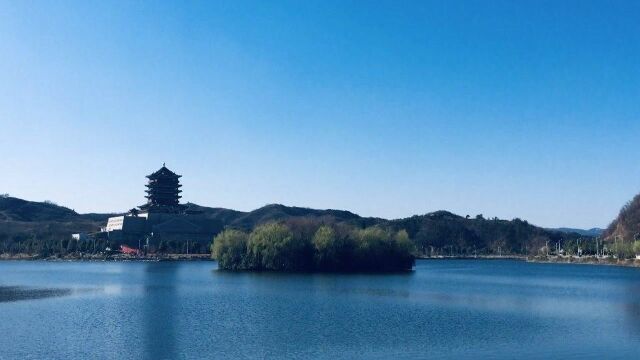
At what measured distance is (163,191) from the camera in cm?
14588

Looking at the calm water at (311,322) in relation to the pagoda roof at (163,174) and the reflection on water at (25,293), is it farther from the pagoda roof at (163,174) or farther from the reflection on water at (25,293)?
the pagoda roof at (163,174)

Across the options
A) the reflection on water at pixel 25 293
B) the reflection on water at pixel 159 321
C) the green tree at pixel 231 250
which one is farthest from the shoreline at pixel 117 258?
the reflection on water at pixel 159 321

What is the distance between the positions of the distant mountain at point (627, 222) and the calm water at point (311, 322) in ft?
362

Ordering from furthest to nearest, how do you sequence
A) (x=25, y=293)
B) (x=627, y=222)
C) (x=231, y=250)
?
1. (x=627, y=222)
2. (x=231, y=250)
3. (x=25, y=293)

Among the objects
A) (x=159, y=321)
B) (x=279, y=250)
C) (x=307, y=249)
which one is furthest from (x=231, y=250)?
(x=159, y=321)

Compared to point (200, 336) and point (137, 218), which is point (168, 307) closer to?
point (200, 336)

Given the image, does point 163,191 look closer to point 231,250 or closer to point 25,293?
point 231,250

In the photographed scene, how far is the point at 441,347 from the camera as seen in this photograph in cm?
2620

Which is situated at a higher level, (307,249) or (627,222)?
(627,222)

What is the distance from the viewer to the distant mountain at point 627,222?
15501cm

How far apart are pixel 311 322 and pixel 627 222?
148m

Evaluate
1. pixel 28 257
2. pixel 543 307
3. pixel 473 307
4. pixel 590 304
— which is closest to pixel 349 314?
pixel 473 307

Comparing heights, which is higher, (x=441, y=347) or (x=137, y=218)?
(x=137, y=218)

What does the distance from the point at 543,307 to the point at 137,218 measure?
109267mm
